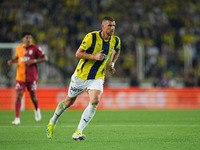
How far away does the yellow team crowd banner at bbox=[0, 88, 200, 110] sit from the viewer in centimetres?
1906

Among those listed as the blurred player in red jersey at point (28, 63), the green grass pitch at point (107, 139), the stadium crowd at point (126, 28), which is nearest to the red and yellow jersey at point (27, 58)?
the blurred player in red jersey at point (28, 63)

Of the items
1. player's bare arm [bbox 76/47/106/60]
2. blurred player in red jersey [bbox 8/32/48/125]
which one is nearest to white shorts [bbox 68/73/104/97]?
player's bare arm [bbox 76/47/106/60]

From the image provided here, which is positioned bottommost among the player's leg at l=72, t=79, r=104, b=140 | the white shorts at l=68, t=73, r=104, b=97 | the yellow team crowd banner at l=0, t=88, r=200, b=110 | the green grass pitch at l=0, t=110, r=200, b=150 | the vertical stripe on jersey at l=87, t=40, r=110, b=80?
the yellow team crowd banner at l=0, t=88, r=200, b=110

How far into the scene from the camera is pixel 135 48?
21.6 m

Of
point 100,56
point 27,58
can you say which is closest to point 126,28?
point 27,58

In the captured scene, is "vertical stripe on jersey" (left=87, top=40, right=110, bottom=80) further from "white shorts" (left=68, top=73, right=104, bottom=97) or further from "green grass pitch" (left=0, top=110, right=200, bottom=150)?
"green grass pitch" (left=0, top=110, right=200, bottom=150)

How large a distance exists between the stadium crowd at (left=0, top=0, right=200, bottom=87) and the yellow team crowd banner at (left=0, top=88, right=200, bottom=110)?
1.79 m

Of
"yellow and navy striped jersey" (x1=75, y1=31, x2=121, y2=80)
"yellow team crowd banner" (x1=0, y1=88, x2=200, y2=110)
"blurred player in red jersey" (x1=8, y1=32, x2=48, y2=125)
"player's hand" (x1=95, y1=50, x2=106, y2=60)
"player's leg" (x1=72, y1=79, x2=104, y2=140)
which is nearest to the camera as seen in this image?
"player's hand" (x1=95, y1=50, x2=106, y2=60)

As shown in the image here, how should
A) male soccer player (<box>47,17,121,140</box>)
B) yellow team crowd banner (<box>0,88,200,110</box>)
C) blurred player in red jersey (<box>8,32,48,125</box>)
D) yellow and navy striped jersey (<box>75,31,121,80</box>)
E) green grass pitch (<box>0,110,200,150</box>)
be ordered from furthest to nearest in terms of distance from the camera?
yellow team crowd banner (<box>0,88,200,110</box>)
blurred player in red jersey (<box>8,32,48,125</box>)
yellow and navy striped jersey (<box>75,31,121,80</box>)
male soccer player (<box>47,17,121,140</box>)
green grass pitch (<box>0,110,200,150</box>)

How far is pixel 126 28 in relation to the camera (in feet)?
76.3

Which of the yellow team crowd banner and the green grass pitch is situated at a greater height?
the green grass pitch

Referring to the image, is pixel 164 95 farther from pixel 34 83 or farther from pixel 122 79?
pixel 34 83

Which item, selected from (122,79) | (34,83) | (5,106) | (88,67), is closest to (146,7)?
(122,79)

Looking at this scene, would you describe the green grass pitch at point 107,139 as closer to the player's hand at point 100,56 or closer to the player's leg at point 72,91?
the player's leg at point 72,91
